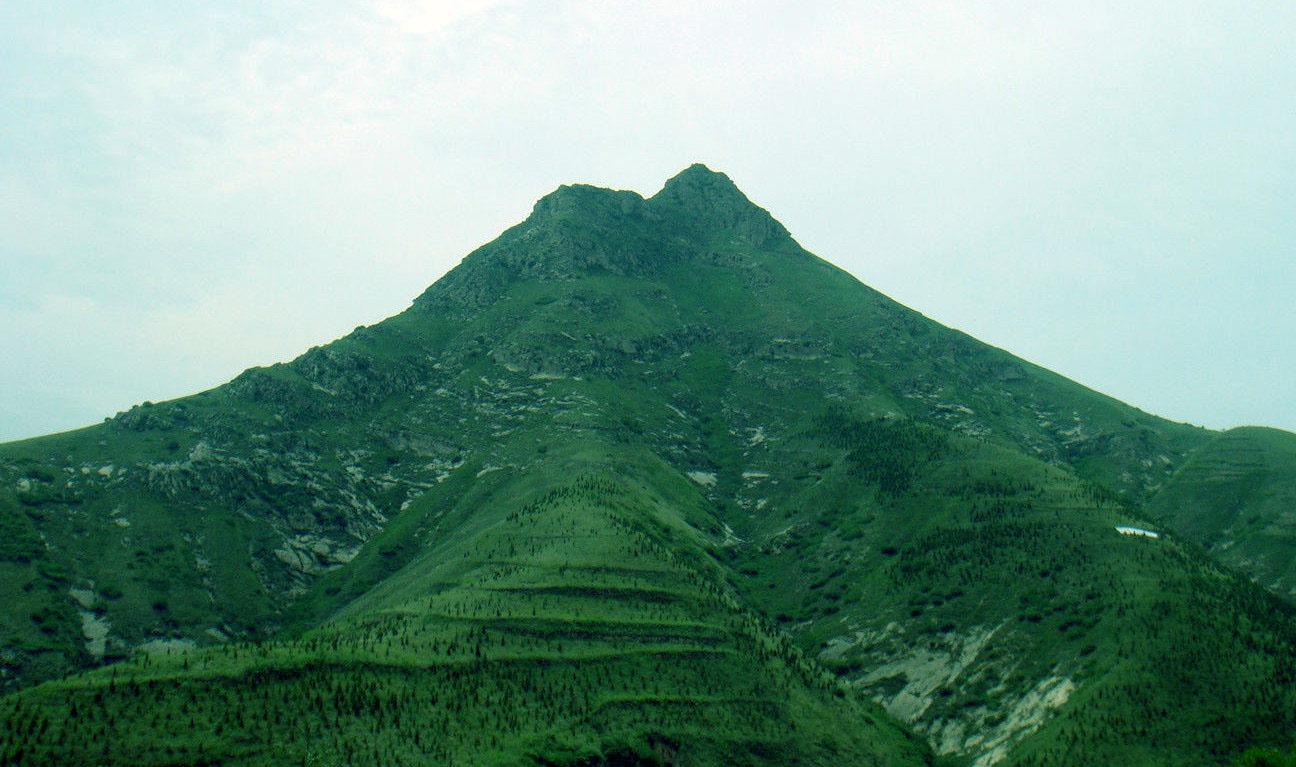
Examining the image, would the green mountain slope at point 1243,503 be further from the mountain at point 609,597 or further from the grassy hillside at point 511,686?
the grassy hillside at point 511,686

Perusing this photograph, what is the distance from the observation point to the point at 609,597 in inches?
4262

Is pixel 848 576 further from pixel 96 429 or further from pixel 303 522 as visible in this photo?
pixel 96 429

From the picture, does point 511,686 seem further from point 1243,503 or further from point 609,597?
point 1243,503

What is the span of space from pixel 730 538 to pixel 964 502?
4006 centimetres

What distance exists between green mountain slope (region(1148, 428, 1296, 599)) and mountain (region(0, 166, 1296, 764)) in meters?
1.05

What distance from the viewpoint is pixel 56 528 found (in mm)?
140875

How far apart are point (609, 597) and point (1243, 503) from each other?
405 feet

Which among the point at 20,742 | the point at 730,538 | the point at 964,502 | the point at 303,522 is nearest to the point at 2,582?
the point at 303,522

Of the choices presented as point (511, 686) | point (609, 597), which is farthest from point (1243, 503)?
point (511, 686)

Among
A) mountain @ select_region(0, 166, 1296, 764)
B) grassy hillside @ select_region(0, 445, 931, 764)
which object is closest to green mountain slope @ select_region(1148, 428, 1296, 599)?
mountain @ select_region(0, 166, 1296, 764)

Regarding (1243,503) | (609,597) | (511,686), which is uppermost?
(1243,503)

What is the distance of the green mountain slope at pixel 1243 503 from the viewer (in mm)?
142650

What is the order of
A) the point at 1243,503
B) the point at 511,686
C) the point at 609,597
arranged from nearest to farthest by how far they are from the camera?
the point at 511,686
the point at 609,597
the point at 1243,503

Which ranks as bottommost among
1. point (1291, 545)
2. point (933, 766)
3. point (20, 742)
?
point (933, 766)
